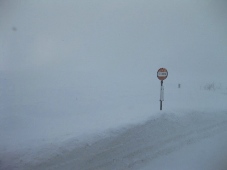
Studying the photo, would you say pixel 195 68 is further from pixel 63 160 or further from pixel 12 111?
pixel 63 160

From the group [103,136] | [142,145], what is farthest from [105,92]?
[142,145]

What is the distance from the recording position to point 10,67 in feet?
62.4

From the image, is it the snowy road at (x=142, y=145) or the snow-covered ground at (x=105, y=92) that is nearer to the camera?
the snowy road at (x=142, y=145)

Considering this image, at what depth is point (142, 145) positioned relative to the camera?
6586 millimetres

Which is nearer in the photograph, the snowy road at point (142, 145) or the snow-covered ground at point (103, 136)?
the snowy road at point (142, 145)

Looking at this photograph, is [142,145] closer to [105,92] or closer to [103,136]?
[103,136]

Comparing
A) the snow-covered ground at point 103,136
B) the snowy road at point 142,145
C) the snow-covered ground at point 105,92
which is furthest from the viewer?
the snow-covered ground at point 105,92

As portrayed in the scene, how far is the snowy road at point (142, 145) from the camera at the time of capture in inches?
217

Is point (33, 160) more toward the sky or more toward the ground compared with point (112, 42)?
more toward the ground

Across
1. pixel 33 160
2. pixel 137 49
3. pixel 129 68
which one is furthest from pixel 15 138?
pixel 137 49

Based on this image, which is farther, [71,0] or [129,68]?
[71,0]

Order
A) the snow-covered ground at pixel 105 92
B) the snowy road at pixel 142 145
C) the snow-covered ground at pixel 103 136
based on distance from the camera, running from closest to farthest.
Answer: the snowy road at pixel 142 145 < the snow-covered ground at pixel 103 136 < the snow-covered ground at pixel 105 92

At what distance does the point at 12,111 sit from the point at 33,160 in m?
4.37

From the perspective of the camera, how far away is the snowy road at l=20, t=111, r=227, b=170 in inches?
217
